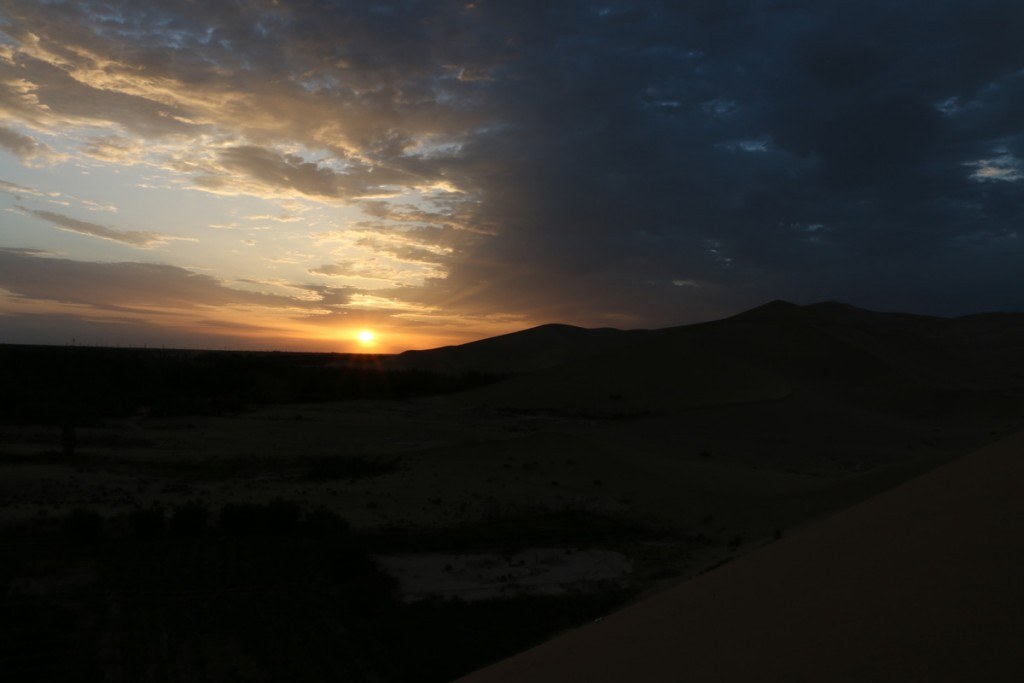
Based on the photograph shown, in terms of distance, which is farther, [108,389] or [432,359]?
[432,359]

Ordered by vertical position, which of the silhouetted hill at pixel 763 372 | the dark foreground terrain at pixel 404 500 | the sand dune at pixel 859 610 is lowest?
the dark foreground terrain at pixel 404 500

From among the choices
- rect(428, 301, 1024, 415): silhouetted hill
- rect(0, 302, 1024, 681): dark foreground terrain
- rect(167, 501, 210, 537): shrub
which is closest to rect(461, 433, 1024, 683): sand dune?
rect(0, 302, 1024, 681): dark foreground terrain

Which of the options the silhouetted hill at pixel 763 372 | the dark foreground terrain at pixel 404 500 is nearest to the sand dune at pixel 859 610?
the dark foreground terrain at pixel 404 500

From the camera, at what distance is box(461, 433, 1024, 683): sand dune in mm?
2955

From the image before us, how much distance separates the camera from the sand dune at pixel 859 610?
9.70ft

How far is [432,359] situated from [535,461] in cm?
6742

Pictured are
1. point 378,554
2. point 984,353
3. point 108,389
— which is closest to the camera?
point 378,554

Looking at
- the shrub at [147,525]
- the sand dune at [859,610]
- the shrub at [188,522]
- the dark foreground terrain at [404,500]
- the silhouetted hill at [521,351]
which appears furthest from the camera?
the silhouetted hill at [521,351]

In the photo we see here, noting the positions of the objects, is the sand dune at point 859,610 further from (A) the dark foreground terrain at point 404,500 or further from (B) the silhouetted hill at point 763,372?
(B) the silhouetted hill at point 763,372

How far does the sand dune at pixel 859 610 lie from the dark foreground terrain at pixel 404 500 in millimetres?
3675

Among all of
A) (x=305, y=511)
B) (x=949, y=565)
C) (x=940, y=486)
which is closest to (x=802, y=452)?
(x=305, y=511)

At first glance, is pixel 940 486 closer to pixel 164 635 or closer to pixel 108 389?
pixel 164 635

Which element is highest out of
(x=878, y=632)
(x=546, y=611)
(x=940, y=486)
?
(x=940, y=486)

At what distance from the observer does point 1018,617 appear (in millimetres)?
2928
